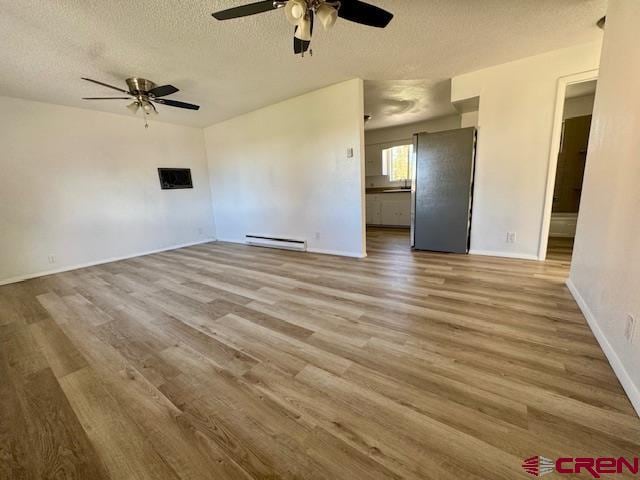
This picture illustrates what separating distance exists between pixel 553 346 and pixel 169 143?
20.2ft

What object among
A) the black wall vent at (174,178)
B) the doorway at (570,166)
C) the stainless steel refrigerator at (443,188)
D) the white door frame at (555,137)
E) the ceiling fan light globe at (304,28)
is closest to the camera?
the ceiling fan light globe at (304,28)

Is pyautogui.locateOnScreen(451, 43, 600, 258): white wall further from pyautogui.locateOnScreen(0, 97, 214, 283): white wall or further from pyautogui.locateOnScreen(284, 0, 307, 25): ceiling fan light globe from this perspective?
pyautogui.locateOnScreen(0, 97, 214, 283): white wall

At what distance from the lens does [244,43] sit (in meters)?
2.35

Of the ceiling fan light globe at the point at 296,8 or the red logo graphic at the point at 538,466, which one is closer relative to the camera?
the red logo graphic at the point at 538,466

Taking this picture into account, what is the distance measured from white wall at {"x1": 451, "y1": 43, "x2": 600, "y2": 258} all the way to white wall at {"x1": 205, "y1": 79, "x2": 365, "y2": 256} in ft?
5.23

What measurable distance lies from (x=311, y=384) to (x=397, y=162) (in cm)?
634

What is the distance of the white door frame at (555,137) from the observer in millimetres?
2648

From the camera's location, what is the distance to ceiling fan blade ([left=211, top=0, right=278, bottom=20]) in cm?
148

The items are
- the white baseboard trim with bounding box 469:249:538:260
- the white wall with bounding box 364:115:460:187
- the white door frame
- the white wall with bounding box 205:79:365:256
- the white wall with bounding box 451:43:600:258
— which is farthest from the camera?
the white wall with bounding box 364:115:460:187

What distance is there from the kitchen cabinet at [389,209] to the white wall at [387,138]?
85cm

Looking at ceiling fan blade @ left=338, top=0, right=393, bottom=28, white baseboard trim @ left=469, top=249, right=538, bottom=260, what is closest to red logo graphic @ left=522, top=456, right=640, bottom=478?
ceiling fan blade @ left=338, top=0, right=393, bottom=28

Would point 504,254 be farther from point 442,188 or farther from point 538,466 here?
point 538,466

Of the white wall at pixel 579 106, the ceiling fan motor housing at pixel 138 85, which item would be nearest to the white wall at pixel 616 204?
the white wall at pixel 579 106

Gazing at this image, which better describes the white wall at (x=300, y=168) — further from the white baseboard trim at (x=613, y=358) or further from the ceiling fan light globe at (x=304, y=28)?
the white baseboard trim at (x=613, y=358)
